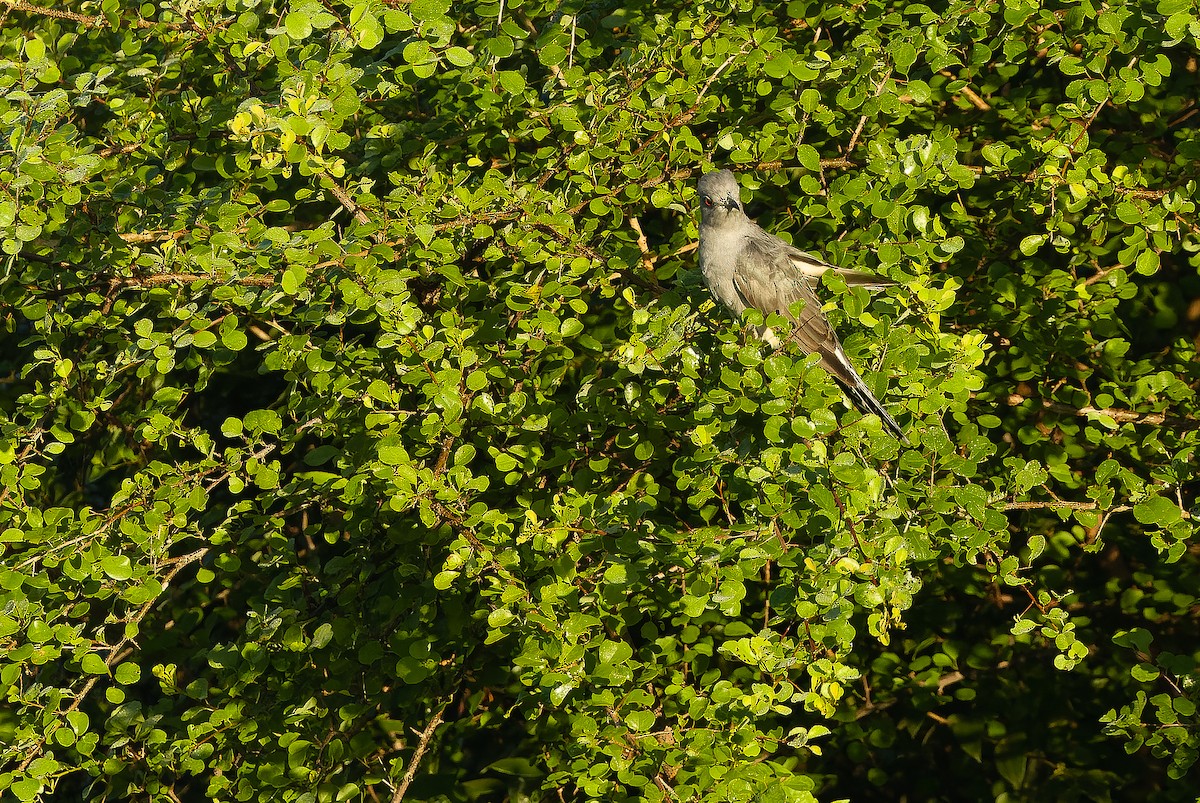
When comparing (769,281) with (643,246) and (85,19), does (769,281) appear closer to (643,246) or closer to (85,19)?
(643,246)

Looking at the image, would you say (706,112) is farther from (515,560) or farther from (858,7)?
(515,560)

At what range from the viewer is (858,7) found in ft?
14.8

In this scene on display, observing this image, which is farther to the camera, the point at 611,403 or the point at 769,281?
the point at 769,281

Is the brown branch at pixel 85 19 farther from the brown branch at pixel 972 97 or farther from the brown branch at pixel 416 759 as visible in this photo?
the brown branch at pixel 972 97

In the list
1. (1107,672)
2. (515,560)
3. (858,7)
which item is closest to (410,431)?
(515,560)

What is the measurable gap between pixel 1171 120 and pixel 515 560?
3712 millimetres

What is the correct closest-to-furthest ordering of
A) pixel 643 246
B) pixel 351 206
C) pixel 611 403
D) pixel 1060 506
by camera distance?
1. pixel 1060 506
2. pixel 611 403
3. pixel 351 206
4. pixel 643 246

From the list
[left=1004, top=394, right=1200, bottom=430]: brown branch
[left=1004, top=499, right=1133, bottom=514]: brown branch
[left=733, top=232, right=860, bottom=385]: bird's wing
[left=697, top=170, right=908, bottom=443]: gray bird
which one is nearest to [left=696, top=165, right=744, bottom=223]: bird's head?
[left=697, top=170, right=908, bottom=443]: gray bird

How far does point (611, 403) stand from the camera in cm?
417

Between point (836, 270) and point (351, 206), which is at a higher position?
point (351, 206)

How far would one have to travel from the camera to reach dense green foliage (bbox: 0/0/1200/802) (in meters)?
3.63

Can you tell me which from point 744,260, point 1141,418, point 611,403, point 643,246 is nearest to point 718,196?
point 744,260

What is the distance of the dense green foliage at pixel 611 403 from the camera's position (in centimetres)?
363

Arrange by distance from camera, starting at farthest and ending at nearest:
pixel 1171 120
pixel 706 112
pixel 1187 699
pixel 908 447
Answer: pixel 1171 120, pixel 706 112, pixel 908 447, pixel 1187 699
